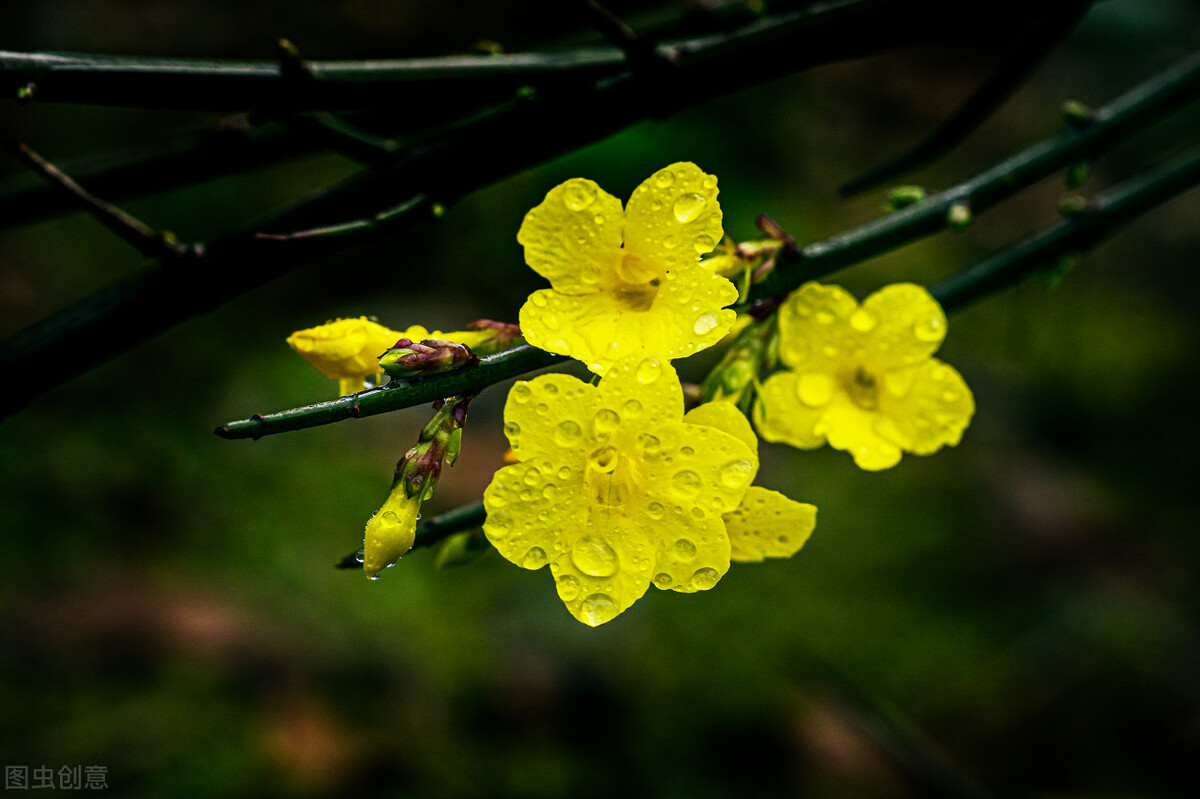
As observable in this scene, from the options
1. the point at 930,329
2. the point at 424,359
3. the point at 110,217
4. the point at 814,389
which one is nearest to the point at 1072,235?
the point at 930,329

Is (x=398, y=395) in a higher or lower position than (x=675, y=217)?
lower

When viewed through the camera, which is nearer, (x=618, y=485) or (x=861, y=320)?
(x=618, y=485)

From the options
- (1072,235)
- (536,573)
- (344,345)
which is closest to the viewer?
(344,345)

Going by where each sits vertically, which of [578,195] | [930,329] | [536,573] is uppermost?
[578,195]

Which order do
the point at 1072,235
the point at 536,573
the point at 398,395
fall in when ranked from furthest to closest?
the point at 536,573 → the point at 1072,235 → the point at 398,395

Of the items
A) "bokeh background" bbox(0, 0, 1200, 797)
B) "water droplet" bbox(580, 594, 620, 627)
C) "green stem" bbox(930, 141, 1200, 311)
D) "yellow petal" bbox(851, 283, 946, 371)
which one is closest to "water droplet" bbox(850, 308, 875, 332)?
"yellow petal" bbox(851, 283, 946, 371)

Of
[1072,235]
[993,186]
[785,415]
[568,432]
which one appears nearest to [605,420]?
[568,432]

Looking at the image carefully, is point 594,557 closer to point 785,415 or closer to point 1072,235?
point 785,415
